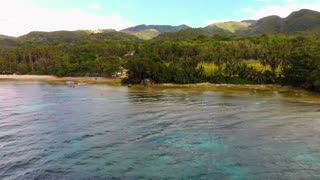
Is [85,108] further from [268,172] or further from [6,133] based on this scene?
[268,172]

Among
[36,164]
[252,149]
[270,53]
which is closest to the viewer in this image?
[36,164]

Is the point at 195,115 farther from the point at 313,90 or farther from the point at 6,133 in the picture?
the point at 313,90

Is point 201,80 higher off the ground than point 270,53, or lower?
lower

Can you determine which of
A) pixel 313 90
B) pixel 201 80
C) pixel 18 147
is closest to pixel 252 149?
pixel 18 147

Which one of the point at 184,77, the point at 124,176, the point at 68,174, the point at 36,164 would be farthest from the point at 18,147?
the point at 184,77

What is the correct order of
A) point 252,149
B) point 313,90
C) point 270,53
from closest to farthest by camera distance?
1. point 252,149
2. point 313,90
3. point 270,53

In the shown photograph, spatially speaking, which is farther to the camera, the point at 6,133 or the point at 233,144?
the point at 6,133
